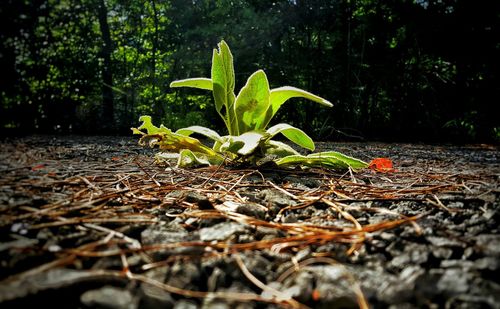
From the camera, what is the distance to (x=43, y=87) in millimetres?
5223

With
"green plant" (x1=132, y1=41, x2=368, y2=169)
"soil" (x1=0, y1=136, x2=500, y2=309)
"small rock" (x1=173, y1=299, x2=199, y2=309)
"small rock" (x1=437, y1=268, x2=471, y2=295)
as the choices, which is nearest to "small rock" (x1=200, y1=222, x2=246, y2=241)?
"soil" (x1=0, y1=136, x2=500, y2=309)

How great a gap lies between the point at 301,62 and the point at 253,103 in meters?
6.14

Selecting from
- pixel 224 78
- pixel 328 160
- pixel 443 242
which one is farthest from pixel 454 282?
pixel 224 78

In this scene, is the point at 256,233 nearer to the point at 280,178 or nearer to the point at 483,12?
the point at 280,178

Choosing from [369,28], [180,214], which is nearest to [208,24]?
[369,28]

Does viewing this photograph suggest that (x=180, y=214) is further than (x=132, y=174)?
No

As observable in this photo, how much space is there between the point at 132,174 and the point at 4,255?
0.80 m

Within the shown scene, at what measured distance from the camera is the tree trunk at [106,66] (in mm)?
6582

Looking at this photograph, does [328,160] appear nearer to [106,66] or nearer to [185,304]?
[185,304]

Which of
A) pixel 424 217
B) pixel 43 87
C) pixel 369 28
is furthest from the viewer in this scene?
pixel 369 28

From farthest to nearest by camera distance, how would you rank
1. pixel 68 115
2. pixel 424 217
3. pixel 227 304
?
pixel 68 115 < pixel 424 217 < pixel 227 304

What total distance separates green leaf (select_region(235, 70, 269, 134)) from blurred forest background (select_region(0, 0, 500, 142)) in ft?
12.8

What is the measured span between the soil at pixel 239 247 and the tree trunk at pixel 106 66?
5874 mm

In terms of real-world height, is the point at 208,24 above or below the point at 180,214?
above
